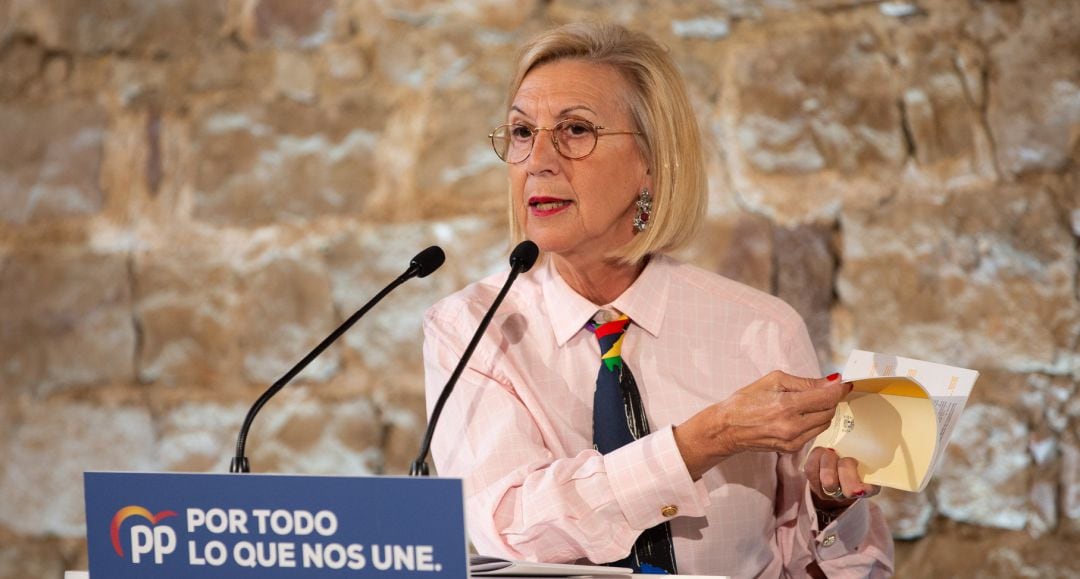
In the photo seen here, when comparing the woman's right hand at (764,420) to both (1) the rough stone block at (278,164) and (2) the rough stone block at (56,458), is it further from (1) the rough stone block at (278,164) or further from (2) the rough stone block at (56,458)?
(2) the rough stone block at (56,458)

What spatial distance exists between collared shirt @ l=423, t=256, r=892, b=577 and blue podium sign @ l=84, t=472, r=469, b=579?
0.42 m

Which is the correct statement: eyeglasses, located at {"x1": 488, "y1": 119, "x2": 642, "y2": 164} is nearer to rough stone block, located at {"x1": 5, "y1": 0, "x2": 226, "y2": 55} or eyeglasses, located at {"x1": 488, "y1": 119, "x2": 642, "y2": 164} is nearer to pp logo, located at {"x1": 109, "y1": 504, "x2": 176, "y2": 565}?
pp logo, located at {"x1": 109, "y1": 504, "x2": 176, "y2": 565}

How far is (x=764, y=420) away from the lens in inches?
62.1

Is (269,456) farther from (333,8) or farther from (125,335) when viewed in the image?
(333,8)

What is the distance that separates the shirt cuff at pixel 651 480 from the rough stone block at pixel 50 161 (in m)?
2.02

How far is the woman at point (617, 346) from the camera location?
5.91ft

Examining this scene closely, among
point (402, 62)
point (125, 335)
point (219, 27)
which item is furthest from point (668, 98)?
point (125, 335)

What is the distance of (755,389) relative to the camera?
160 centimetres

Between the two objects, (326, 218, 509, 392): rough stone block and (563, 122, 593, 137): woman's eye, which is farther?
(326, 218, 509, 392): rough stone block

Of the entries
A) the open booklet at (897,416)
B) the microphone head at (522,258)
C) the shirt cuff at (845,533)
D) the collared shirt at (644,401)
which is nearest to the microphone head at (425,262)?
the microphone head at (522,258)

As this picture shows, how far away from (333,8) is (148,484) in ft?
6.02

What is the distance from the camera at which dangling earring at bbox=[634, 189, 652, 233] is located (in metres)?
2.05

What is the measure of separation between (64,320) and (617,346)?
1793mm

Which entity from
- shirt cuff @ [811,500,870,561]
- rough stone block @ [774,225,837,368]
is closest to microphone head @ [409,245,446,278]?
shirt cuff @ [811,500,870,561]
